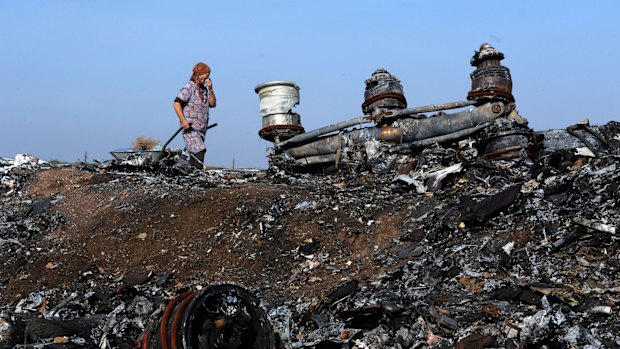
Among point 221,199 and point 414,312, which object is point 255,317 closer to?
point 414,312

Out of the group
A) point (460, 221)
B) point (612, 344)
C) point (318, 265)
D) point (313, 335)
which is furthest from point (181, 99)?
point (612, 344)

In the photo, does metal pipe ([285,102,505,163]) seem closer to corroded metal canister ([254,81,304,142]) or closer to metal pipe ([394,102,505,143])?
metal pipe ([394,102,505,143])

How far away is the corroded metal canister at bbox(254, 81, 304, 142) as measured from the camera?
1036cm

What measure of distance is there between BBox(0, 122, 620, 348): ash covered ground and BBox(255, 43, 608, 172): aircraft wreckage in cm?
38

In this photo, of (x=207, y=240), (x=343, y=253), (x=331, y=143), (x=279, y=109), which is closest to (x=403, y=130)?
(x=331, y=143)

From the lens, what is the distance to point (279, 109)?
10.4 metres

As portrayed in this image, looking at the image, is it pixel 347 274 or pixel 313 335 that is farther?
pixel 347 274

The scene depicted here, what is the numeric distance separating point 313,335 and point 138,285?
2044mm

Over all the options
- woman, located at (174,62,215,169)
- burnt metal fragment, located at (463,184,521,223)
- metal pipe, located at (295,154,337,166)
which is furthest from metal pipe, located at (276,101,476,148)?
burnt metal fragment, located at (463,184,521,223)

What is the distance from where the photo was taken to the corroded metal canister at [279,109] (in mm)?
10359

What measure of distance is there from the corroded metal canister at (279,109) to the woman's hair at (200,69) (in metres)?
1.68

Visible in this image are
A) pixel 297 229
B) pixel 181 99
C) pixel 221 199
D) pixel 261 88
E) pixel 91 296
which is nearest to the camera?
pixel 91 296

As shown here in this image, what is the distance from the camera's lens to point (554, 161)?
727 cm

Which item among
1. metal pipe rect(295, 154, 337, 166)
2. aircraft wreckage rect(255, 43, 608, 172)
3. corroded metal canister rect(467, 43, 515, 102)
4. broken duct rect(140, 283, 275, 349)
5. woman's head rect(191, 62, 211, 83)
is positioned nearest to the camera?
broken duct rect(140, 283, 275, 349)
